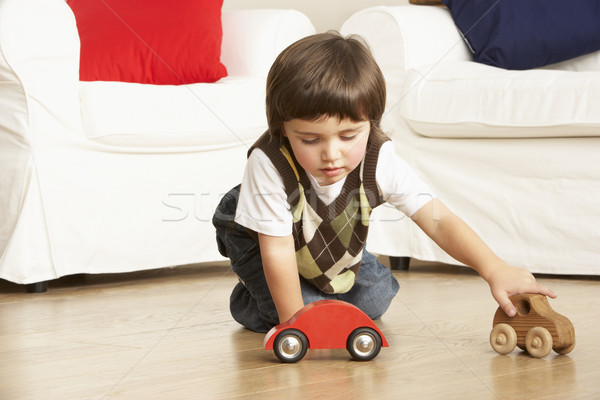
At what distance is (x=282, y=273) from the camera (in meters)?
1.02

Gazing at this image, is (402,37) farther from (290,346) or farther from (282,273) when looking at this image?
(290,346)

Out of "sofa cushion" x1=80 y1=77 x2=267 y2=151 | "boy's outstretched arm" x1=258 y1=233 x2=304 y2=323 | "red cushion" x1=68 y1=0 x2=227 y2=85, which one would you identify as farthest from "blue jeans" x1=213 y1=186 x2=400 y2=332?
"red cushion" x1=68 y1=0 x2=227 y2=85

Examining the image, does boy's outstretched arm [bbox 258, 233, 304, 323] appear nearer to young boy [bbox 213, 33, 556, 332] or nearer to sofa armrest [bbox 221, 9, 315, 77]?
young boy [bbox 213, 33, 556, 332]

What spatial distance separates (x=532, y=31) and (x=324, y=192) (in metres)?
0.98

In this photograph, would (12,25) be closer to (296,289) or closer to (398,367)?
(296,289)

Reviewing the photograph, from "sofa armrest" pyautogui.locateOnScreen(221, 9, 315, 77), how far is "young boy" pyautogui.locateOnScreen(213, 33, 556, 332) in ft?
2.97

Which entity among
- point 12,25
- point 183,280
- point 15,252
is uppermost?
point 12,25

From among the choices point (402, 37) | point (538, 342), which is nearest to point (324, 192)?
point (538, 342)

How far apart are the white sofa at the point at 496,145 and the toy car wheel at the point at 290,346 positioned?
2.69 ft

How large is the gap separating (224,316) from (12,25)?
0.69 m

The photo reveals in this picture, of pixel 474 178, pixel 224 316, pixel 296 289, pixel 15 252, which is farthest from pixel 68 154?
pixel 474 178

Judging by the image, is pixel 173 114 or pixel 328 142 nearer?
pixel 328 142

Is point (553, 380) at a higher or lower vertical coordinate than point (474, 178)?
higher

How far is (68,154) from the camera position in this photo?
60.1 inches
